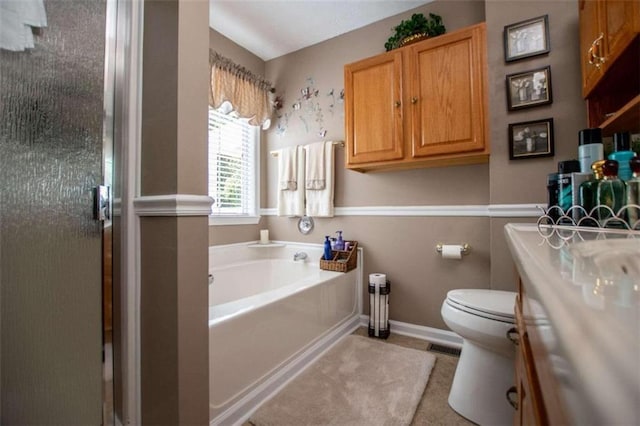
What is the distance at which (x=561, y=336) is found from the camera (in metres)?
0.18

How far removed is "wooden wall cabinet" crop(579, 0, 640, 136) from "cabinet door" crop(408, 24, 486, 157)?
475 mm

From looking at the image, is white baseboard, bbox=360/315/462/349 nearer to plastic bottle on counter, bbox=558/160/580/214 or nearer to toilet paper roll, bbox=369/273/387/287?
toilet paper roll, bbox=369/273/387/287

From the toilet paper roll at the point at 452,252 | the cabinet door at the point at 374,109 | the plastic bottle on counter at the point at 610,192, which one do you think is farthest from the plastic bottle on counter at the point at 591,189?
the cabinet door at the point at 374,109

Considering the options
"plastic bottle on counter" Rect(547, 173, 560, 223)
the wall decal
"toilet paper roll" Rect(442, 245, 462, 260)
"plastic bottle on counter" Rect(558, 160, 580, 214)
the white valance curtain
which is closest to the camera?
"plastic bottle on counter" Rect(558, 160, 580, 214)

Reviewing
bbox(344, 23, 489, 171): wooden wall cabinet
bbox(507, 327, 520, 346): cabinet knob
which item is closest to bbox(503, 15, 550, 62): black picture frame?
bbox(344, 23, 489, 171): wooden wall cabinet

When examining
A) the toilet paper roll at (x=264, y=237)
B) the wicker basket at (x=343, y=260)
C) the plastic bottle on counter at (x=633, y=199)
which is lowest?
the wicker basket at (x=343, y=260)

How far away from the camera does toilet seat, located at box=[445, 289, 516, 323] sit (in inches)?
46.6

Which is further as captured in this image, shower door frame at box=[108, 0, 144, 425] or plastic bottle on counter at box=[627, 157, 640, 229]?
shower door frame at box=[108, 0, 144, 425]

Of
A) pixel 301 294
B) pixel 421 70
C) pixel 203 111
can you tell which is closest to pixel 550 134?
pixel 421 70

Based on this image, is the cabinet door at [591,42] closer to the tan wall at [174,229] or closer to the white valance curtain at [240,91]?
the tan wall at [174,229]

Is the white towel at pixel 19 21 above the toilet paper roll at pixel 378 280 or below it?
above

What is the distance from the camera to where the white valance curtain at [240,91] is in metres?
2.34

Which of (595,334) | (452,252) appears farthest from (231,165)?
(595,334)

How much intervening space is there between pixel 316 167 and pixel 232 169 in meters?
0.81
